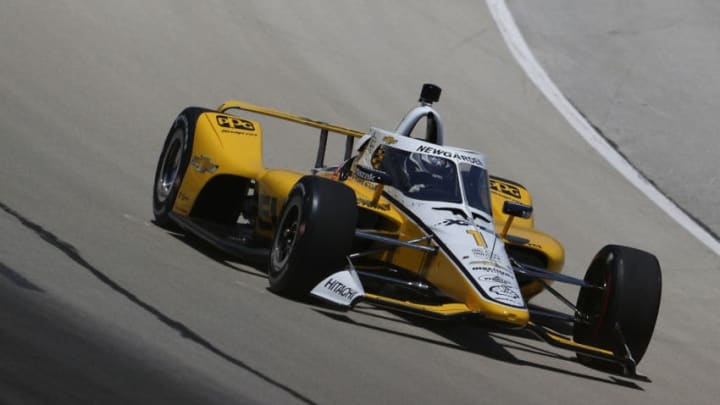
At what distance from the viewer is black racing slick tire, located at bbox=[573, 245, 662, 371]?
918cm

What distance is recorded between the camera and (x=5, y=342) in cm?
588

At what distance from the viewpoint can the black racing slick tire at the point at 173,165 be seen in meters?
11.2

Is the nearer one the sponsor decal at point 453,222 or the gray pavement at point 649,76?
the sponsor decal at point 453,222

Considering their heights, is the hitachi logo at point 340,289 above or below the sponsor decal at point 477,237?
below

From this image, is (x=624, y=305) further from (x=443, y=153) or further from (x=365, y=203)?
(x=365, y=203)

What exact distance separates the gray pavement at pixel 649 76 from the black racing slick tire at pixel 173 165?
6.11 m

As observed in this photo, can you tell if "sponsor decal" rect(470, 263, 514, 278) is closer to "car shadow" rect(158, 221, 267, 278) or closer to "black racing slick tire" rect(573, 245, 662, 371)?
"black racing slick tire" rect(573, 245, 662, 371)

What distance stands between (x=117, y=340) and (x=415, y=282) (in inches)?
120

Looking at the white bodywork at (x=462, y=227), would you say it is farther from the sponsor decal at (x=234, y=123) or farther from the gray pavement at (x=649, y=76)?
the gray pavement at (x=649, y=76)

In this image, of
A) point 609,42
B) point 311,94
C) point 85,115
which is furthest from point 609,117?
point 85,115

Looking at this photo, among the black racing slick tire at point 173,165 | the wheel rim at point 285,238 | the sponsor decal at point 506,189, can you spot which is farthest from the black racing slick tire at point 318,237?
the sponsor decal at point 506,189

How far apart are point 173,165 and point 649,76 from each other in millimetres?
8732

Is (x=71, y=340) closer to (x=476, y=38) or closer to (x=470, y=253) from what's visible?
(x=470, y=253)

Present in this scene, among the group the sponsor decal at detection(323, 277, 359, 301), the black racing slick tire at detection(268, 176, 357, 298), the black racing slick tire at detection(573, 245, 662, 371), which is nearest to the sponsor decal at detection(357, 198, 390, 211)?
the black racing slick tire at detection(268, 176, 357, 298)
